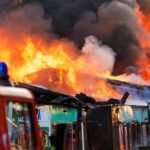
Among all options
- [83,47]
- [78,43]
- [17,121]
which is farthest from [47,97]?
[78,43]

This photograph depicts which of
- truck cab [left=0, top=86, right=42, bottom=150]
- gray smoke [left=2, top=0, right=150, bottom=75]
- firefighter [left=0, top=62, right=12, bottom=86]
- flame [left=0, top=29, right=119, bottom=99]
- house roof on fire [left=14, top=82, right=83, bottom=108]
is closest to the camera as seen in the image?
truck cab [left=0, top=86, right=42, bottom=150]

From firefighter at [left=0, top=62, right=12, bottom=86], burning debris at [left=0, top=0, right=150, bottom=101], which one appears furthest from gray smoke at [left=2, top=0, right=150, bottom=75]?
firefighter at [left=0, top=62, right=12, bottom=86]

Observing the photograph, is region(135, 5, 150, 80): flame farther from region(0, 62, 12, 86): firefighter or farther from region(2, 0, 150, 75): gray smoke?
region(0, 62, 12, 86): firefighter

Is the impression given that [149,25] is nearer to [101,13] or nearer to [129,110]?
[101,13]

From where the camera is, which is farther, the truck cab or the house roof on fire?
the house roof on fire

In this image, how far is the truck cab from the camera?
3.90 meters

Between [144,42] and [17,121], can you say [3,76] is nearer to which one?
[17,121]

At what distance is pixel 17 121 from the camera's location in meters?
4.29

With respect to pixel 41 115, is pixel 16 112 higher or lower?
lower

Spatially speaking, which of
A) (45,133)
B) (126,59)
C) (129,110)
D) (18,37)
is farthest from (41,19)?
(45,133)

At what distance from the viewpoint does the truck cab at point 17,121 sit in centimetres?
390

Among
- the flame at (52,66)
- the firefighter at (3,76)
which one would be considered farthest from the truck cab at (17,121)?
the flame at (52,66)

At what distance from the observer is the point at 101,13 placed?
3922cm

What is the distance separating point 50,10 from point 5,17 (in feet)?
15.0
